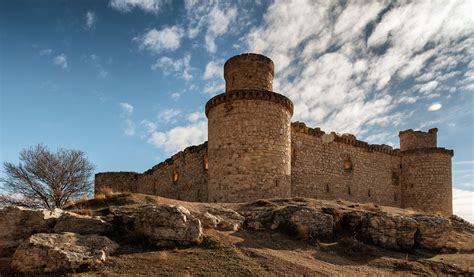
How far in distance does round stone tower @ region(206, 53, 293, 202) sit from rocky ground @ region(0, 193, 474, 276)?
9.94ft

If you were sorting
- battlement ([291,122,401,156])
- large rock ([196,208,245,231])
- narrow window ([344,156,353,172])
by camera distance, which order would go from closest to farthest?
large rock ([196,208,245,231]), battlement ([291,122,401,156]), narrow window ([344,156,353,172])

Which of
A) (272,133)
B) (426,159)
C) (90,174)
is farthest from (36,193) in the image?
(426,159)

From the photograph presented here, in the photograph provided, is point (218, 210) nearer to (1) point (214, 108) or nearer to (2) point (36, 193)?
(1) point (214, 108)

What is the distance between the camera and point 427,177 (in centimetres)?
2852

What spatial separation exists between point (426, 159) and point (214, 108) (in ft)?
63.5

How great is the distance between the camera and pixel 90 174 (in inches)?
1141

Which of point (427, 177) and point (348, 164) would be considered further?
point (427, 177)

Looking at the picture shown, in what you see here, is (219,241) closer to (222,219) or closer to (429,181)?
(222,219)

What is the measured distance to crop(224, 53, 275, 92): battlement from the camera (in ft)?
60.3

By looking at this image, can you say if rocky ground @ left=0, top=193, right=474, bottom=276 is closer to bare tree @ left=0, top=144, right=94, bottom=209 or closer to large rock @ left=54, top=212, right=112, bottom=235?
large rock @ left=54, top=212, right=112, bottom=235

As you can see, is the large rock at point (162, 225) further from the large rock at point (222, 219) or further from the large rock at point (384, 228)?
the large rock at point (384, 228)

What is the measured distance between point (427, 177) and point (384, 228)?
62.5 feet

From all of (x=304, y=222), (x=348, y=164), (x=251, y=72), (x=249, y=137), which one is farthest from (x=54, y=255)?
(x=348, y=164)

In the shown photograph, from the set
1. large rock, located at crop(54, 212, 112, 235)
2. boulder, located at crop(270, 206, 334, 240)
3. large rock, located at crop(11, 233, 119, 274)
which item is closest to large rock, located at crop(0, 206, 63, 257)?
large rock, located at crop(54, 212, 112, 235)
